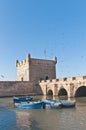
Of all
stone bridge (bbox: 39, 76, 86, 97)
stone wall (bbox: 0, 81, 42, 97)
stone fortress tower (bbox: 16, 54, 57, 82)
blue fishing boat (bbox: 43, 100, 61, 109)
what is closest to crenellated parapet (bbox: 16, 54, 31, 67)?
stone fortress tower (bbox: 16, 54, 57, 82)

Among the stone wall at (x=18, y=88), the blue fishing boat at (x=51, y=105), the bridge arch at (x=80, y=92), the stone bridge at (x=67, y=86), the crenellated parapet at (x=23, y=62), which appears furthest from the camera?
the crenellated parapet at (x=23, y=62)

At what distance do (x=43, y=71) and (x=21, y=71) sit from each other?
6.27 meters

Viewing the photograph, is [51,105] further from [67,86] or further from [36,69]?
[36,69]

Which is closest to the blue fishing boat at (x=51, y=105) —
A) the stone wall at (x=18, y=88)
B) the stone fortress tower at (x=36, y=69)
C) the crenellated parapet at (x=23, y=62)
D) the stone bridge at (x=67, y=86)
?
the stone bridge at (x=67, y=86)

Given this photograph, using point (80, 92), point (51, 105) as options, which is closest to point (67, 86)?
point (80, 92)

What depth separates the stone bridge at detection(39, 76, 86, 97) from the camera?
146 feet

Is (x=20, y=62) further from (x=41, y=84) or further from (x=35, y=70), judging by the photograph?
(x=41, y=84)

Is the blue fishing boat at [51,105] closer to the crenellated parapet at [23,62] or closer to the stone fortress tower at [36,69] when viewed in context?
the stone fortress tower at [36,69]

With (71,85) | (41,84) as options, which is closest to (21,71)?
(41,84)

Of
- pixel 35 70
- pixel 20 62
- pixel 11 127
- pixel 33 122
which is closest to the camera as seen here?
pixel 11 127

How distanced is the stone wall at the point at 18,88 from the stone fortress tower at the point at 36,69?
294 centimetres

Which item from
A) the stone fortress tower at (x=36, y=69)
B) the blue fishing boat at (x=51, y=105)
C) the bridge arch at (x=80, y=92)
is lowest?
the blue fishing boat at (x=51, y=105)

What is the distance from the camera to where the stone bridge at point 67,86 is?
4441 centimetres

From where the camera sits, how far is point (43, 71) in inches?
2482
